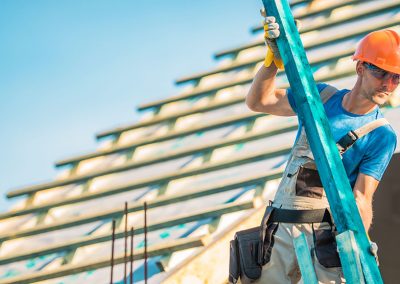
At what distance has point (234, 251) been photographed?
10.5ft

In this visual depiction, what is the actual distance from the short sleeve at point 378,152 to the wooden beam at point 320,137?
0.38 m

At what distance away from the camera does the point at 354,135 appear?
116 inches

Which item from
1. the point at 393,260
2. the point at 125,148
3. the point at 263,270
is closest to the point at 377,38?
the point at 263,270

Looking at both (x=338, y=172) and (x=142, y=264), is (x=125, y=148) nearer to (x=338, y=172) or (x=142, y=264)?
(x=142, y=264)

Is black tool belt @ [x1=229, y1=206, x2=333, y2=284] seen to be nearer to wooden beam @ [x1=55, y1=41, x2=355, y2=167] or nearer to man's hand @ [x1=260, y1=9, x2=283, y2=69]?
man's hand @ [x1=260, y1=9, x2=283, y2=69]

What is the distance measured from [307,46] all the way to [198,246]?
10.7ft

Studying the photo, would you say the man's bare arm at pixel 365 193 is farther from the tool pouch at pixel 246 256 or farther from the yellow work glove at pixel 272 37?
the yellow work glove at pixel 272 37

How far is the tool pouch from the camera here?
306cm

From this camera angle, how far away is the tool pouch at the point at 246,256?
10.0 feet

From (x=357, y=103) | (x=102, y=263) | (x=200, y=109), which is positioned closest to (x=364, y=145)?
(x=357, y=103)

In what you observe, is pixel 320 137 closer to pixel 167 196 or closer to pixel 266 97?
pixel 266 97

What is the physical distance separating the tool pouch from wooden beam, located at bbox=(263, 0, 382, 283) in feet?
1.88

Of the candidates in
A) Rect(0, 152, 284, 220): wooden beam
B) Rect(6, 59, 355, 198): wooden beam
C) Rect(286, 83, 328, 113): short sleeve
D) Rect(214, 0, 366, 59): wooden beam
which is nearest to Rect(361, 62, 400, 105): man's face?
Rect(286, 83, 328, 113): short sleeve

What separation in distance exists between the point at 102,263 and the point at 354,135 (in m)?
2.76
